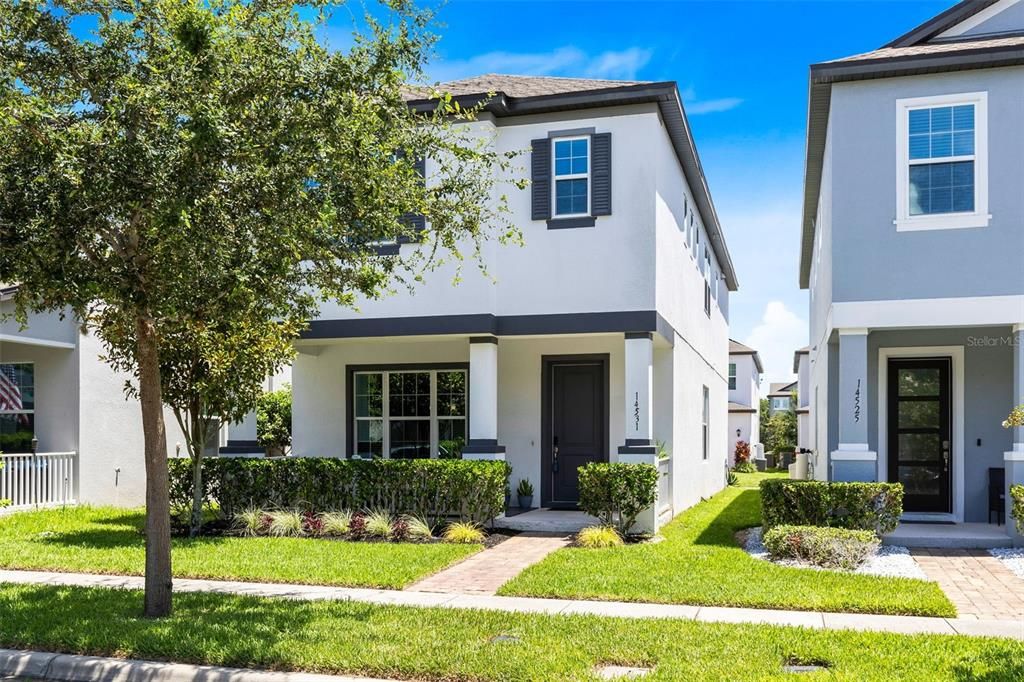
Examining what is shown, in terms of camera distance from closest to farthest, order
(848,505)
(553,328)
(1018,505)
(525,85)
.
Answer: (1018,505) → (848,505) → (553,328) → (525,85)

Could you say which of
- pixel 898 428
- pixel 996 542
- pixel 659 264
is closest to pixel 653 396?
pixel 659 264

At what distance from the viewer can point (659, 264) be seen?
46.2 ft

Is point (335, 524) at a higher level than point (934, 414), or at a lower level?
lower

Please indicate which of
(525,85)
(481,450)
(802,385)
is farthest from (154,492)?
(802,385)

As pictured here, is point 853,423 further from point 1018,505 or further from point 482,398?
point 482,398

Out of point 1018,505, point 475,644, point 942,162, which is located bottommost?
point 475,644

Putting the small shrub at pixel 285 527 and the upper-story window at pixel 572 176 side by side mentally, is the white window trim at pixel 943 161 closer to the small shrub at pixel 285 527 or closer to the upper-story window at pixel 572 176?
the upper-story window at pixel 572 176

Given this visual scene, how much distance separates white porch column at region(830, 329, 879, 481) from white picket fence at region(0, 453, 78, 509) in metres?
13.7

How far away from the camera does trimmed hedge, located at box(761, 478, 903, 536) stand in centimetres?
1166

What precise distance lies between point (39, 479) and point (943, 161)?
16.1 metres

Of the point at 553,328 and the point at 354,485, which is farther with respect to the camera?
the point at 553,328

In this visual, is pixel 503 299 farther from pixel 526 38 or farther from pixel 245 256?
pixel 245 256

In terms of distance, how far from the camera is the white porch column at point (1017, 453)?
11945mm

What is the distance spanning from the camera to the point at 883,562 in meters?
11.0
